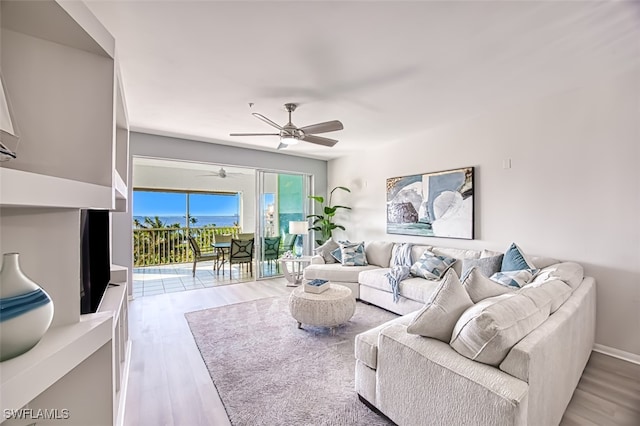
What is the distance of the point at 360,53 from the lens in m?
2.29

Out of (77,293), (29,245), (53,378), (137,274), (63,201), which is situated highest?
(63,201)

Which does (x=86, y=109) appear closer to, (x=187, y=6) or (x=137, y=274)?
(x=187, y=6)

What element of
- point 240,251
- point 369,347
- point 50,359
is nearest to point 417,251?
point 369,347

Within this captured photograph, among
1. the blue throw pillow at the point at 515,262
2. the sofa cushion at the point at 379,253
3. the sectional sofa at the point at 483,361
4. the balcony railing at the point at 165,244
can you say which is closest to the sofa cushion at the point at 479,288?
the sectional sofa at the point at 483,361

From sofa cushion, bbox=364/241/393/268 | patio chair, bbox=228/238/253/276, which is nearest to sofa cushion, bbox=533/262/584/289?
sofa cushion, bbox=364/241/393/268

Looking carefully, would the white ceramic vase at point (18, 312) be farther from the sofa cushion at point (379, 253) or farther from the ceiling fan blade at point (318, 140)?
the sofa cushion at point (379, 253)

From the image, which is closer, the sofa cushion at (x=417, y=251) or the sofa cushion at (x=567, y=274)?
the sofa cushion at (x=567, y=274)

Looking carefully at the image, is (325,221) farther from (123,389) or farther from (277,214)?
(123,389)

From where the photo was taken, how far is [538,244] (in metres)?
3.19

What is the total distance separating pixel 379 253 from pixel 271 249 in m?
2.34

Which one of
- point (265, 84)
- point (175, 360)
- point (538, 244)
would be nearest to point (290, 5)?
point (265, 84)

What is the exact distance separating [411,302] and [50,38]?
3.69 meters

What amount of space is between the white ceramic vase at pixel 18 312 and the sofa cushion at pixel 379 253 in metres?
4.23

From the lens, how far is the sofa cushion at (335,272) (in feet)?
14.1
